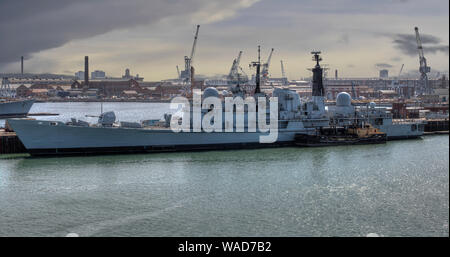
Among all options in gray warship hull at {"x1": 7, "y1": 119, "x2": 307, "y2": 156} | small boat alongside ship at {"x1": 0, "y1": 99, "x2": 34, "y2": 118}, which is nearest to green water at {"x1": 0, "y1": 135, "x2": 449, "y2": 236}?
gray warship hull at {"x1": 7, "y1": 119, "x2": 307, "y2": 156}

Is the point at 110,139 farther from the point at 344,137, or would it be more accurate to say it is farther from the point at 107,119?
the point at 344,137

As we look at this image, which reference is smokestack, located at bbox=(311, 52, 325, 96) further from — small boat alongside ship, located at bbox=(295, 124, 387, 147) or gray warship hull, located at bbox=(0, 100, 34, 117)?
gray warship hull, located at bbox=(0, 100, 34, 117)

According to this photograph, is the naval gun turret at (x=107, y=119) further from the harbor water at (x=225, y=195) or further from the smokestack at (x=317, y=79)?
the smokestack at (x=317, y=79)

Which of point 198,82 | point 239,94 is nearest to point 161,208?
point 239,94

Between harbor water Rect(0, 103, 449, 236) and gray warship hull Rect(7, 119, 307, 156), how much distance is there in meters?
1.40

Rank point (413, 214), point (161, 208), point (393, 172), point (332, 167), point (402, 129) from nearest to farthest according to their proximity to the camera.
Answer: point (413, 214), point (161, 208), point (393, 172), point (332, 167), point (402, 129)

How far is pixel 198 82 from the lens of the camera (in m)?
127

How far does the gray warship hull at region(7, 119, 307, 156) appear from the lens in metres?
29.3

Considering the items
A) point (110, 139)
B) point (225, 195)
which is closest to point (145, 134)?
point (110, 139)

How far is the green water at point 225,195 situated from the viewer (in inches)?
569

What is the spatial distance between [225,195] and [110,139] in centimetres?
1448

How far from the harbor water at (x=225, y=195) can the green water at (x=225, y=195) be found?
0.15 ft

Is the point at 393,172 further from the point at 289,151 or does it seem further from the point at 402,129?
the point at 402,129
